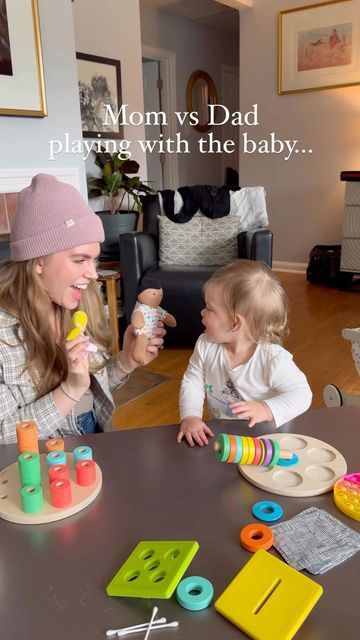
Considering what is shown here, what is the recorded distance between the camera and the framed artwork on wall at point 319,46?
461 centimetres

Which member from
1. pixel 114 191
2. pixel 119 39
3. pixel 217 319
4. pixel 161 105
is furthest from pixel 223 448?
pixel 161 105

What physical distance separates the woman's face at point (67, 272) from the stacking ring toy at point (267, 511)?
0.56 m

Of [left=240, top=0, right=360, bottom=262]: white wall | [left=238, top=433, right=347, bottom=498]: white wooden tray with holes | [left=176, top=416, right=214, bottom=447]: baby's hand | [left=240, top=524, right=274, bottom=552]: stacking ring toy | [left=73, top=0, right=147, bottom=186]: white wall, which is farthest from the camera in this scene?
[left=240, top=0, right=360, bottom=262]: white wall

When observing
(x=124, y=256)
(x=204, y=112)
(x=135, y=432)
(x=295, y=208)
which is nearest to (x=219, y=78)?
(x=204, y=112)

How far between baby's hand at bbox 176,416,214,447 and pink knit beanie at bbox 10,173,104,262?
0.41 metres

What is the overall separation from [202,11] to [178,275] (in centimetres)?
408

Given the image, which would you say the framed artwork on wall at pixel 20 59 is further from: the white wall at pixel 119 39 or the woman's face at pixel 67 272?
the woman's face at pixel 67 272

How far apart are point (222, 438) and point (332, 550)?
220mm

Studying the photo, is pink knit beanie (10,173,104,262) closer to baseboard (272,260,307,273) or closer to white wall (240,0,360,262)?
white wall (240,0,360,262)

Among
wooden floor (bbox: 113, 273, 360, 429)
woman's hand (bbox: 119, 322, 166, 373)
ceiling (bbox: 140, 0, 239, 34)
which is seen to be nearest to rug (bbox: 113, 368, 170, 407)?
wooden floor (bbox: 113, 273, 360, 429)

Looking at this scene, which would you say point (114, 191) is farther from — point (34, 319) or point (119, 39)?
point (34, 319)

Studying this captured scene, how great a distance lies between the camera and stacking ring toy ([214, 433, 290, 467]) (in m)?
0.76

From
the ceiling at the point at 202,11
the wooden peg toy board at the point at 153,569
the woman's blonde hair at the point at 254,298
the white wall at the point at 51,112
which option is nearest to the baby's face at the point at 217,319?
the woman's blonde hair at the point at 254,298

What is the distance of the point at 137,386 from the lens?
2748 mm
